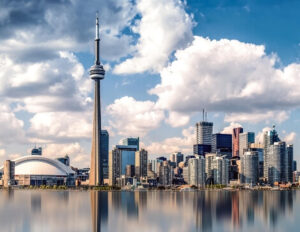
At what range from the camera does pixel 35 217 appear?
103312 mm

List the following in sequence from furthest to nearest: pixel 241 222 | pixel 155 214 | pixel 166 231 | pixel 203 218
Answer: pixel 155 214
pixel 203 218
pixel 241 222
pixel 166 231

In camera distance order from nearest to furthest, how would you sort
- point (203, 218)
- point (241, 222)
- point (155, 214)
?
point (241, 222)
point (203, 218)
point (155, 214)

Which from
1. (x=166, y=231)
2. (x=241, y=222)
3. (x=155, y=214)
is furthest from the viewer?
(x=155, y=214)

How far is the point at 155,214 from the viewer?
357ft

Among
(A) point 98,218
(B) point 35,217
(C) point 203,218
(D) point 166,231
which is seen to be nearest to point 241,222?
(C) point 203,218

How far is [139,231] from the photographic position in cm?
8031

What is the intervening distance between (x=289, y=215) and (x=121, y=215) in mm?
36821

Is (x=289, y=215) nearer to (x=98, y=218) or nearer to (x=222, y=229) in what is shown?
(x=222, y=229)

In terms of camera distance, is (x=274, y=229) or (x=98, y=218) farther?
(x=98, y=218)

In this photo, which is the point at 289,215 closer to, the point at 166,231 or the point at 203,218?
the point at 203,218

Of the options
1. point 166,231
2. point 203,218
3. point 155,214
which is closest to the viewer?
point 166,231

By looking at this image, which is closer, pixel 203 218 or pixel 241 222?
pixel 241 222

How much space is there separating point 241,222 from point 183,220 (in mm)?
10724

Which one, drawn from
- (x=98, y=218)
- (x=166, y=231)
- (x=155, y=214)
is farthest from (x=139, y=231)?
(x=155, y=214)
